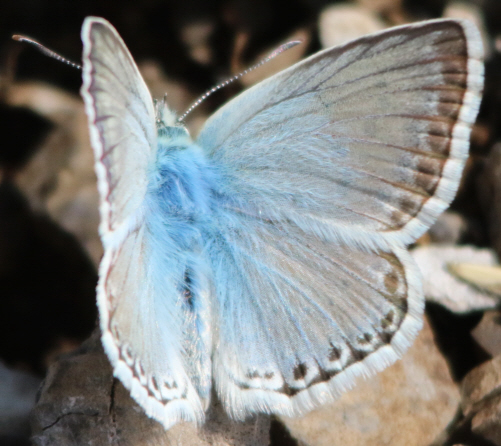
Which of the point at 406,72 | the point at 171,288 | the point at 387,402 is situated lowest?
the point at 387,402

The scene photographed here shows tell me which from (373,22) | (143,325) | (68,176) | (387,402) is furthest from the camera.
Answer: (373,22)

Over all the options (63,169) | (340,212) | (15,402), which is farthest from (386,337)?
(63,169)

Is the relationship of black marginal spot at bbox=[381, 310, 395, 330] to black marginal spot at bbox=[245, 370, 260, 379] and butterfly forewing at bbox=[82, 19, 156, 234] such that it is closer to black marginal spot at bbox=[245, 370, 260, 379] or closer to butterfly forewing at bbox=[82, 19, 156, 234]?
black marginal spot at bbox=[245, 370, 260, 379]

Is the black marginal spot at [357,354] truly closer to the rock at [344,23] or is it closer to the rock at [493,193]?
the rock at [493,193]

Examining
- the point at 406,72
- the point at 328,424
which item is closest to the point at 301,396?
the point at 328,424

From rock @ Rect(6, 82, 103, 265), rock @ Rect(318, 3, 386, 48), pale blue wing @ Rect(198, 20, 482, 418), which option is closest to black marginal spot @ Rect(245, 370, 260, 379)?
pale blue wing @ Rect(198, 20, 482, 418)

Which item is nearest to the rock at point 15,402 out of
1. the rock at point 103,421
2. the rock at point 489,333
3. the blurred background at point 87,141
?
the blurred background at point 87,141

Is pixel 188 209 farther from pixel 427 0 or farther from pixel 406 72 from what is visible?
pixel 427 0
